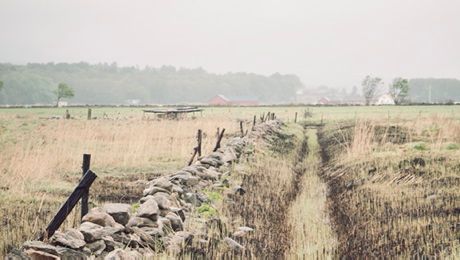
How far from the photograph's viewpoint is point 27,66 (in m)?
197

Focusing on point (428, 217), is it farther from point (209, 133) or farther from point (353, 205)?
point (209, 133)

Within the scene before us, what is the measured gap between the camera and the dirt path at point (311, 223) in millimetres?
8289

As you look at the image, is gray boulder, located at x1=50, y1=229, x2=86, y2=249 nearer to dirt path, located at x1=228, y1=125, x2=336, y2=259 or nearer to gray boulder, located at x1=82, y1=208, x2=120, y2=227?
gray boulder, located at x1=82, y1=208, x2=120, y2=227

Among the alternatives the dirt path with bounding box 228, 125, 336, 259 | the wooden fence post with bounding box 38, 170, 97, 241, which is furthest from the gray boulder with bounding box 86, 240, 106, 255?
the dirt path with bounding box 228, 125, 336, 259

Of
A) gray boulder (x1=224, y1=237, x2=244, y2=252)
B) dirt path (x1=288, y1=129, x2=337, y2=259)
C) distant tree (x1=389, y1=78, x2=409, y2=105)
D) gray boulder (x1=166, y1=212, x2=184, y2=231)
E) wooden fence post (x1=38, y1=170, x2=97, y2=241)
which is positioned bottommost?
dirt path (x1=288, y1=129, x2=337, y2=259)

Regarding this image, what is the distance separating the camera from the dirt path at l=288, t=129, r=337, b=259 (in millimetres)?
8289

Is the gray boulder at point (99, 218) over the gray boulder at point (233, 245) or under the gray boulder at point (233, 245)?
over

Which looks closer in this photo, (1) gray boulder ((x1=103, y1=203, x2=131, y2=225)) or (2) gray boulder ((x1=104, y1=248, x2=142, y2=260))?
(2) gray boulder ((x1=104, y1=248, x2=142, y2=260))

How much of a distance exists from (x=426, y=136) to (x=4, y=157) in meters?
15.7

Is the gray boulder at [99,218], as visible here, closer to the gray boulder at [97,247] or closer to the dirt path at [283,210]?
the gray boulder at [97,247]

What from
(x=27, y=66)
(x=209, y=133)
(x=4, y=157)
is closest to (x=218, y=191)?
(x=4, y=157)

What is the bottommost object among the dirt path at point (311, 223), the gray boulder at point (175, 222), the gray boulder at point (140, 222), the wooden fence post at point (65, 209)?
the dirt path at point (311, 223)

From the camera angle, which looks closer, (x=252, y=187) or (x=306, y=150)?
(x=252, y=187)

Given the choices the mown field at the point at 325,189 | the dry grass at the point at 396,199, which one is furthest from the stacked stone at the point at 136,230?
the dry grass at the point at 396,199
